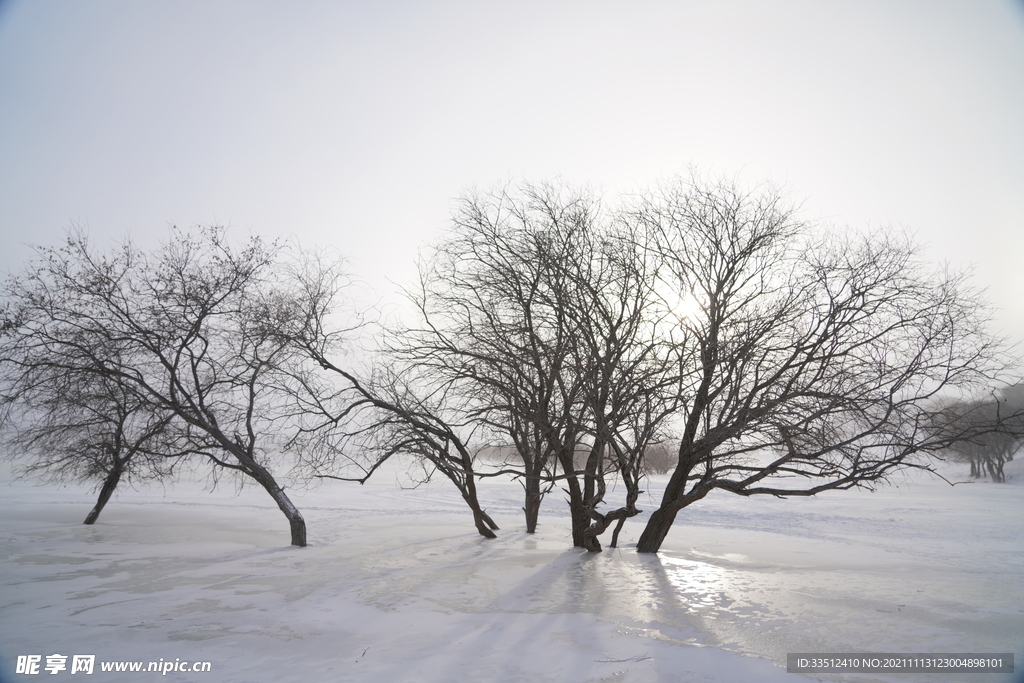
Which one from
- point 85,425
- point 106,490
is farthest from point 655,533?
point 106,490

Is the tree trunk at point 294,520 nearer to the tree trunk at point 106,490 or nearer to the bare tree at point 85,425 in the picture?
the bare tree at point 85,425

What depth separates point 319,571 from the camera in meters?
10.0

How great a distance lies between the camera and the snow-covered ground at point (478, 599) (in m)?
5.86

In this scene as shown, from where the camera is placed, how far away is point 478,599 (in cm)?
827

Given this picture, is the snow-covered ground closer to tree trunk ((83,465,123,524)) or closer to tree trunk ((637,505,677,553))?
tree trunk ((83,465,123,524))

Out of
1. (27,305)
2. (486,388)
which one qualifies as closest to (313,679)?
(486,388)

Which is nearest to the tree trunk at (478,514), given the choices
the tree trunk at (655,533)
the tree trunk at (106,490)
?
the tree trunk at (655,533)

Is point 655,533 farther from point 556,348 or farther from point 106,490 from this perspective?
point 106,490

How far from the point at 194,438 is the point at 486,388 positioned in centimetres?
644

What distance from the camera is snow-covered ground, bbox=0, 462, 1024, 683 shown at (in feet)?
19.2

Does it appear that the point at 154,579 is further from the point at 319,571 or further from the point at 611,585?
the point at 611,585
